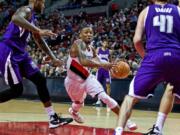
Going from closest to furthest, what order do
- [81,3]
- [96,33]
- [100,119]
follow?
[100,119] < [96,33] < [81,3]

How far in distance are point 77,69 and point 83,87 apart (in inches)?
11.8

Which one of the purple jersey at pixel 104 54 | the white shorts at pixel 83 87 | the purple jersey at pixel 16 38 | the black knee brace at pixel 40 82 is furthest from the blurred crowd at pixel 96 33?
the purple jersey at pixel 16 38

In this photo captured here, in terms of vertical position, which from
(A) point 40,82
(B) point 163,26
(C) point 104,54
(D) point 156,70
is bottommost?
(C) point 104,54

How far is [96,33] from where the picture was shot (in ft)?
66.6

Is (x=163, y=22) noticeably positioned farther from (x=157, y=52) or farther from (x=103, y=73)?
(x=103, y=73)

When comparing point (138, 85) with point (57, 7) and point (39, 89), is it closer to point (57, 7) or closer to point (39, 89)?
point (39, 89)

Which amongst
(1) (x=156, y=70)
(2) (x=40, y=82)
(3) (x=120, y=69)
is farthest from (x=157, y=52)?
(2) (x=40, y=82)

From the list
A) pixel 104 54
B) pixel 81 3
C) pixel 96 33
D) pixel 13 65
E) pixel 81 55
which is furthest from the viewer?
pixel 81 3

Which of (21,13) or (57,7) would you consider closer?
(21,13)

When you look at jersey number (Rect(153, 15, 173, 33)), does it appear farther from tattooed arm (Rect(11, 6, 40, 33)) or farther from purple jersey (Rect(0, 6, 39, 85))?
purple jersey (Rect(0, 6, 39, 85))

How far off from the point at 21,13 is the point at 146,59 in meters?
2.17

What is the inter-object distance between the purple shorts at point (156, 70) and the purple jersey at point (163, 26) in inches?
3.3

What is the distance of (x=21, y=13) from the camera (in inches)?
256

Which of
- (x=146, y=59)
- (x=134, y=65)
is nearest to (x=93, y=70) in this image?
(x=134, y=65)
